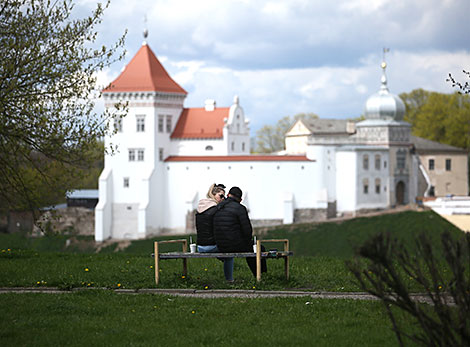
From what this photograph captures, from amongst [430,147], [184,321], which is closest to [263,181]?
[430,147]

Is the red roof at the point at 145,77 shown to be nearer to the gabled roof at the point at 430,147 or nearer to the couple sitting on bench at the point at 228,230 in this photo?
the gabled roof at the point at 430,147

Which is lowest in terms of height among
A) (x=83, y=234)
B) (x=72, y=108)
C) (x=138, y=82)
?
(x=83, y=234)

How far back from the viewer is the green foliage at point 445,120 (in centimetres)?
7650

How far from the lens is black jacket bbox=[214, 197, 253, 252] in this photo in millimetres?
12695

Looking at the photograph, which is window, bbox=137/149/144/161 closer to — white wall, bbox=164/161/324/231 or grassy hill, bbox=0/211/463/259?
white wall, bbox=164/161/324/231

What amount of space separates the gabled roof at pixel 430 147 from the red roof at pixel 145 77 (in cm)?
2131

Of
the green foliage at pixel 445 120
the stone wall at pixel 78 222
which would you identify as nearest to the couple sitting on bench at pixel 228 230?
the stone wall at pixel 78 222

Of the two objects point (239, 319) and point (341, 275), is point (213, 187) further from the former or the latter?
point (239, 319)

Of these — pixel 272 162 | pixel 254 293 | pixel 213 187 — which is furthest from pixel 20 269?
pixel 272 162

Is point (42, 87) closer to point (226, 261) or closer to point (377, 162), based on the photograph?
point (226, 261)

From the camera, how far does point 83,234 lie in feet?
201

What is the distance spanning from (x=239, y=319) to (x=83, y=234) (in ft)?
172

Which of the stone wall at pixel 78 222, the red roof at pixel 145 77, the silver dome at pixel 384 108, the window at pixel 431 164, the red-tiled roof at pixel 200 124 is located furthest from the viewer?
the window at pixel 431 164

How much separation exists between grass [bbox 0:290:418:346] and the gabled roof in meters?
61.3
